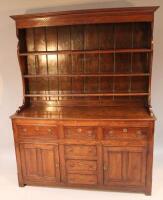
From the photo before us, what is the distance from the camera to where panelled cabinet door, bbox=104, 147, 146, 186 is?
232 centimetres

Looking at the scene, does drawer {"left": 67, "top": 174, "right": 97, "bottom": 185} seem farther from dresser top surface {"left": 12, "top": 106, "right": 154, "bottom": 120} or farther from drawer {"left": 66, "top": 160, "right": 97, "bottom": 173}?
dresser top surface {"left": 12, "top": 106, "right": 154, "bottom": 120}

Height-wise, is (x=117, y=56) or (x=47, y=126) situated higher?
(x=117, y=56)

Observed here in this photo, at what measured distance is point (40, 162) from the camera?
8.21 feet

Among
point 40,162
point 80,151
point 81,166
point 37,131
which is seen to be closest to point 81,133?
point 80,151

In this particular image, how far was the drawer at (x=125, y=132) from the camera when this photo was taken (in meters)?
2.27

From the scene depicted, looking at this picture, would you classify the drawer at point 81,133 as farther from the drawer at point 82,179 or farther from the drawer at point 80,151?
the drawer at point 82,179

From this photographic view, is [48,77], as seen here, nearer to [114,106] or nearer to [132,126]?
[114,106]

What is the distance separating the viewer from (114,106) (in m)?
2.71

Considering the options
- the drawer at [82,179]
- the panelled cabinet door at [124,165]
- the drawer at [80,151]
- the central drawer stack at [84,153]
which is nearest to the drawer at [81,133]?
the central drawer stack at [84,153]

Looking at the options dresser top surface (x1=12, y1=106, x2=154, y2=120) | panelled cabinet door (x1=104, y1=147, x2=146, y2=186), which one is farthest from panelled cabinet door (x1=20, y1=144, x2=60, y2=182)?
panelled cabinet door (x1=104, y1=147, x2=146, y2=186)

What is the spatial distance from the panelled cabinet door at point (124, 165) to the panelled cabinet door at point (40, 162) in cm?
55

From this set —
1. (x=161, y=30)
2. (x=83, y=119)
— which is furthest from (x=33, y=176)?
(x=161, y=30)

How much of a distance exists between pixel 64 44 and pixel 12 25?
0.73m

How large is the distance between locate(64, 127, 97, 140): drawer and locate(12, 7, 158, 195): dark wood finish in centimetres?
1
